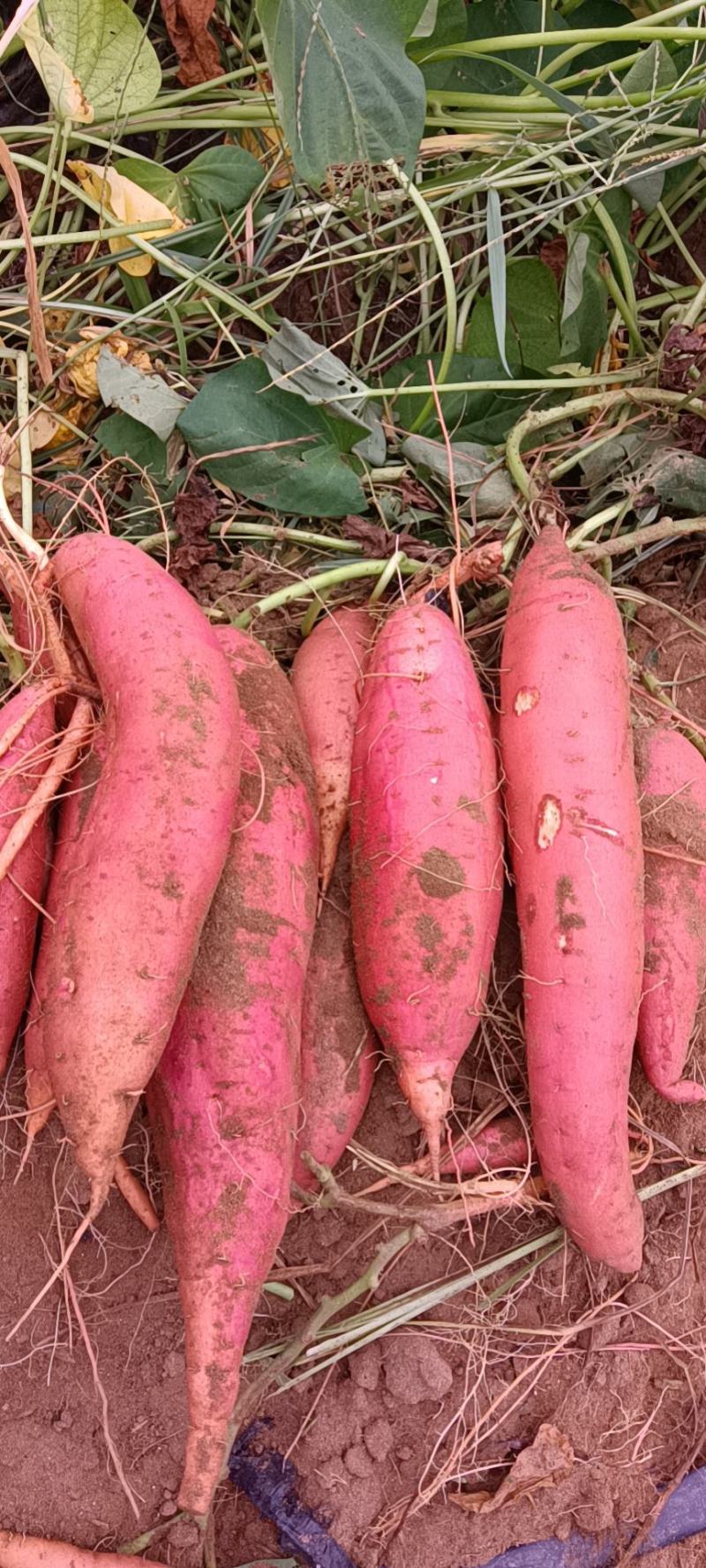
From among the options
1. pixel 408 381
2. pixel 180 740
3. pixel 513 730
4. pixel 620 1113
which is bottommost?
pixel 620 1113

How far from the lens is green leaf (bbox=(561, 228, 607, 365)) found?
1.41 m

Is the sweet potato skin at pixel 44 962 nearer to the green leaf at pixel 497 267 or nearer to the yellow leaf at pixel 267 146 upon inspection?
the green leaf at pixel 497 267

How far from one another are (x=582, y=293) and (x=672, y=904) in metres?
0.79

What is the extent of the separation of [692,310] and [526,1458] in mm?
1414

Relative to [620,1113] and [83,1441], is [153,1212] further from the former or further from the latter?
[620,1113]

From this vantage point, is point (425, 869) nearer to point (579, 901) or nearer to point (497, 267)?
point (579, 901)

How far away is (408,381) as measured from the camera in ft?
4.73

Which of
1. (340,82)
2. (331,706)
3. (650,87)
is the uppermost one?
(340,82)

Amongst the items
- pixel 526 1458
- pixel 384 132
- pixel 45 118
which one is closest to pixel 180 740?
pixel 384 132

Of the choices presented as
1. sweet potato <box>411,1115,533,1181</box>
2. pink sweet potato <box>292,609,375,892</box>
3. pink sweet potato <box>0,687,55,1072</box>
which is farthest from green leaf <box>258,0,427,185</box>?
sweet potato <box>411,1115,533,1181</box>

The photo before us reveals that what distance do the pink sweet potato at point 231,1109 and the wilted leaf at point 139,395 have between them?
0.52 meters

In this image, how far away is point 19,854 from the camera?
1.16m

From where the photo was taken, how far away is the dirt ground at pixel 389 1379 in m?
1.19

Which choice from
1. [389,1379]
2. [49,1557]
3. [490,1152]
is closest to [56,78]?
[490,1152]
